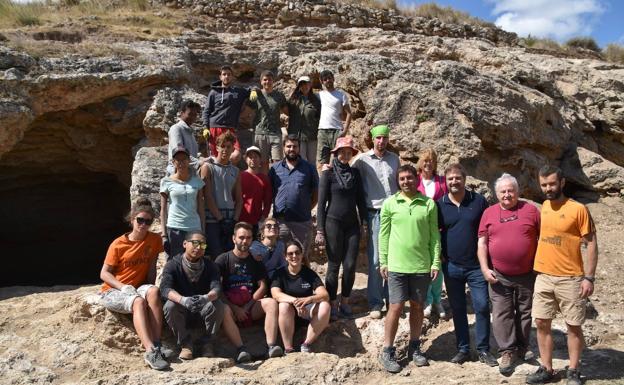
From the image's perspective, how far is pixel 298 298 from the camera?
5.05m

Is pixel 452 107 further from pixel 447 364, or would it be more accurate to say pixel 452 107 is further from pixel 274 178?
pixel 447 364

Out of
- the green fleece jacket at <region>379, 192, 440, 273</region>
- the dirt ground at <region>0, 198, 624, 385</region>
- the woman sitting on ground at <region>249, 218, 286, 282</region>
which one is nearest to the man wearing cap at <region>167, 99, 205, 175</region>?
the woman sitting on ground at <region>249, 218, 286, 282</region>

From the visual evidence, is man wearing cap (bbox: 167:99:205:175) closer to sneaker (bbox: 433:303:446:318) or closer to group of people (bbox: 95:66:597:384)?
group of people (bbox: 95:66:597:384)

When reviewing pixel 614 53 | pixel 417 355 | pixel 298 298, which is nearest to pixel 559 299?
pixel 417 355

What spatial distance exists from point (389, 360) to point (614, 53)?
14861 millimetres

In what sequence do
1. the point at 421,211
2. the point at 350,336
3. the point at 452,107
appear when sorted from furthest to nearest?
the point at 452,107 < the point at 350,336 < the point at 421,211

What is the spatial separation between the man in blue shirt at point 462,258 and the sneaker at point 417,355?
0.30 meters

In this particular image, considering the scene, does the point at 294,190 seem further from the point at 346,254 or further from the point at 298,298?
the point at 298,298

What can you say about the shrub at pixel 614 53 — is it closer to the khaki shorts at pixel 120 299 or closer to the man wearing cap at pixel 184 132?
the man wearing cap at pixel 184 132

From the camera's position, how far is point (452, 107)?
762 centimetres

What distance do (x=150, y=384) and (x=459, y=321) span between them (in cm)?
284

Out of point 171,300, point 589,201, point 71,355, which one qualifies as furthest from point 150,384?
point 589,201

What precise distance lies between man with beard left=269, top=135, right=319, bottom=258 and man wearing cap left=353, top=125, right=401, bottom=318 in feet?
1.96

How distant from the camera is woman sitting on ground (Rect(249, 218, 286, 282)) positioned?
5281 mm
